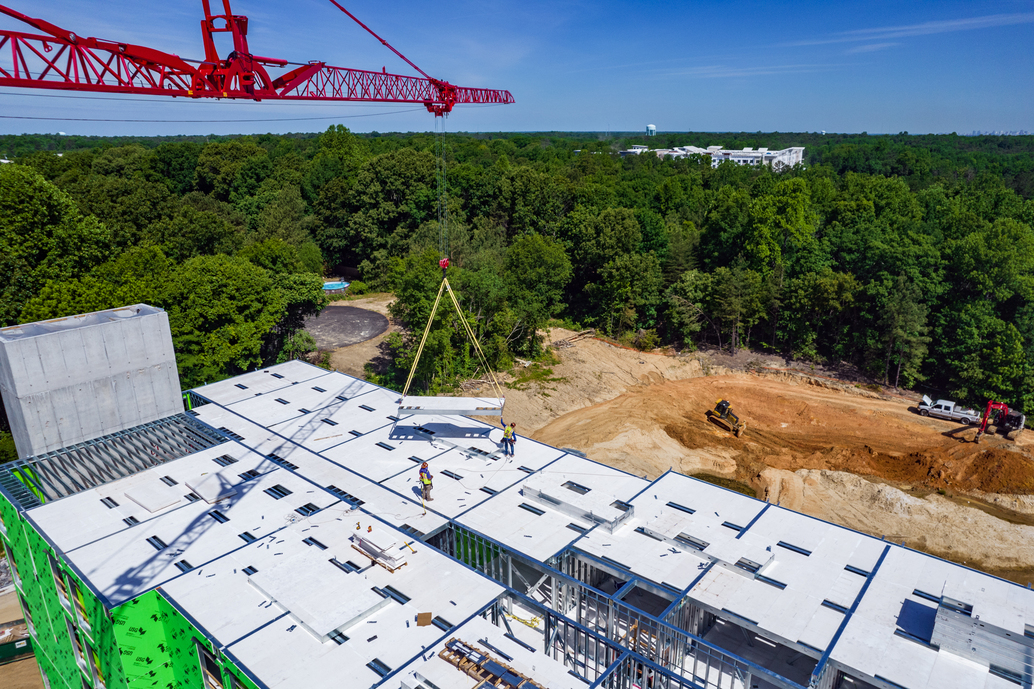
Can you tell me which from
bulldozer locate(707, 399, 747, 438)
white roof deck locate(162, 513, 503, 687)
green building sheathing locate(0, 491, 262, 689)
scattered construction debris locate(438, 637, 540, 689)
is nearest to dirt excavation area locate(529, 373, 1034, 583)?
bulldozer locate(707, 399, 747, 438)

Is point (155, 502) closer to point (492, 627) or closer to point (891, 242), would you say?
point (492, 627)

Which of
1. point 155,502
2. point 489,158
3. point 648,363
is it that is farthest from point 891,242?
point 489,158

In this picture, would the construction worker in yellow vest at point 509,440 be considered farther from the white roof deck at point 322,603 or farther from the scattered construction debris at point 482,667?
the scattered construction debris at point 482,667

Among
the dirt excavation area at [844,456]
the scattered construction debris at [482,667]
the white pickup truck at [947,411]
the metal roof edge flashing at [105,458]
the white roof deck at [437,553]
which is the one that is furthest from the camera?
the white pickup truck at [947,411]

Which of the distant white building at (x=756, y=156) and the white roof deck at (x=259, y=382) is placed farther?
the distant white building at (x=756, y=156)

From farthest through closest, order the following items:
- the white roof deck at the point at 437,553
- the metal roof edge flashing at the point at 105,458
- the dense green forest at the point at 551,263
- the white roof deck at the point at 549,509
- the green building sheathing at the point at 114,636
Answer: the dense green forest at the point at 551,263
the metal roof edge flashing at the point at 105,458
the white roof deck at the point at 549,509
the green building sheathing at the point at 114,636
the white roof deck at the point at 437,553

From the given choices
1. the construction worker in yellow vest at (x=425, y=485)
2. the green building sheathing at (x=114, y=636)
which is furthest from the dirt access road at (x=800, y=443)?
the green building sheathing at (x=114, y=636)

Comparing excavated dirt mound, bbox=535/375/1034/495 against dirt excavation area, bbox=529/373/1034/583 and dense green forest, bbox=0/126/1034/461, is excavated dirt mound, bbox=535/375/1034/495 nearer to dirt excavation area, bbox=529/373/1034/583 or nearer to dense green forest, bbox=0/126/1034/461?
dirt excavation area, bbox=529/373/1034/583

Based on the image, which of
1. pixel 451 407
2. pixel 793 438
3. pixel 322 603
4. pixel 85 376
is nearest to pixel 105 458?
pixel 85 376
